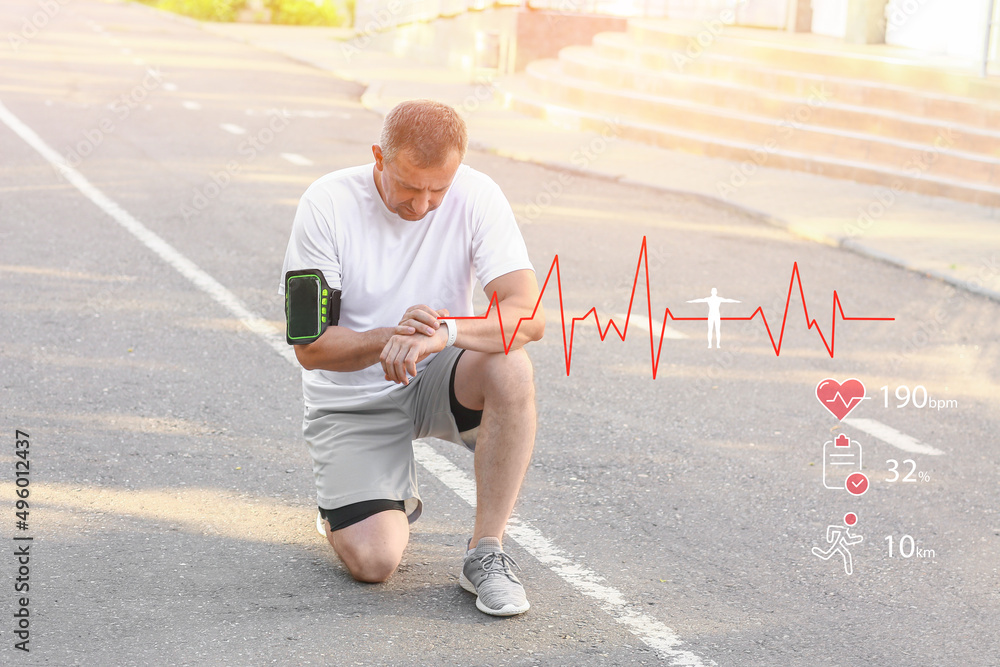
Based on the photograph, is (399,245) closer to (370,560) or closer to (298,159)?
(370,560)

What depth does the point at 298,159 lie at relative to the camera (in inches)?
523

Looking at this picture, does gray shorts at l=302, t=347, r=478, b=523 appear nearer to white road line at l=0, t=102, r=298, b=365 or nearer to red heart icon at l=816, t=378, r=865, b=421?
white road line at l=0, t=102, r=298, b=365

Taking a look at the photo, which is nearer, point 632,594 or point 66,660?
point 66,660

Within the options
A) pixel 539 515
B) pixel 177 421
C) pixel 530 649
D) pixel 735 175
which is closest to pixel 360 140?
pixel 735 175

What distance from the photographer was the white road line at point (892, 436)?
19.0 feet

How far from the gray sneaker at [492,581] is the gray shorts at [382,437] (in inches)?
15.1

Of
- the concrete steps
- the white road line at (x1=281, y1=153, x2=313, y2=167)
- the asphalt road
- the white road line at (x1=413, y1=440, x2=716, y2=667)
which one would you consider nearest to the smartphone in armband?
the asphalt road

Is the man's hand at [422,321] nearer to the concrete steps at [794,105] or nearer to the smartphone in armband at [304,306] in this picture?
the smartphone in armband at [304,306]

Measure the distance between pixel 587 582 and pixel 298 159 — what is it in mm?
9640

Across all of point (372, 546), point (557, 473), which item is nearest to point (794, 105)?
point (557, 473)

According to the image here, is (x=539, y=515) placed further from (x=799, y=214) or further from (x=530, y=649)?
(x=799, y=214)

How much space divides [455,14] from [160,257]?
16.7 meters

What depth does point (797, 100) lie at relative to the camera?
1493 centimetres

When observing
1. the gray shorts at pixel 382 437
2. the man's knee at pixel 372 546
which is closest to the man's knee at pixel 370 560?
the man's knee at pixel 372 546
